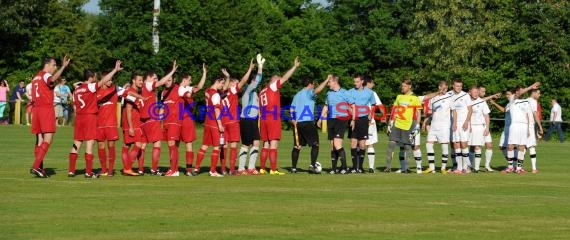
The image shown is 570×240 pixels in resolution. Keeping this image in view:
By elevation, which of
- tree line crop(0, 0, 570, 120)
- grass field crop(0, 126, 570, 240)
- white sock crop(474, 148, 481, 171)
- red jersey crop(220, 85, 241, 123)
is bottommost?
grass field crop(0, 126, 570, 240)

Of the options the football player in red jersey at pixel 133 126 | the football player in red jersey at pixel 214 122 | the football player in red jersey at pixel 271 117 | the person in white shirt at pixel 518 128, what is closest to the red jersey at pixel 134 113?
the football player in red jersey at pixel 133 126

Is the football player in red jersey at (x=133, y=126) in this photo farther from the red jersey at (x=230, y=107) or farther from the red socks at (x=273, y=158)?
the red socks at (x=273, y=158)

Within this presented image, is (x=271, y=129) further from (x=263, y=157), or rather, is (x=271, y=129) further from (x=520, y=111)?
(x=520, y=111)

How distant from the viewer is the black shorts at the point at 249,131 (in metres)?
25.5

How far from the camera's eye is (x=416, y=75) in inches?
3044

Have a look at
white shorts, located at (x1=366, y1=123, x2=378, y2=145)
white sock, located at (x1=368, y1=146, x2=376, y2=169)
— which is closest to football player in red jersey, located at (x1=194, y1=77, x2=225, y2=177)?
white sock, located at (x1=368, y1=146, x2=376, y2=169)

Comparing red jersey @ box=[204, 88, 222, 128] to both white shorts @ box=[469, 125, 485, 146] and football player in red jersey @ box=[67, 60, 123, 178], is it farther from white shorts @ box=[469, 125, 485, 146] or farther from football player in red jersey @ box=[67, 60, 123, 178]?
white shorts @ box=[469, 125, 485, 146]

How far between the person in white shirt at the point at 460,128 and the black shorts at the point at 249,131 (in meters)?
4.62

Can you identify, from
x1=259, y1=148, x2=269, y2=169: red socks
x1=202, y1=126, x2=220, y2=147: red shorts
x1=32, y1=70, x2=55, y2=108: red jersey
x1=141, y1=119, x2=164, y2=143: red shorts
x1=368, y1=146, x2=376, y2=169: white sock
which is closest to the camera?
x1=32, y1=70, x2=55, y2=108: red jersey

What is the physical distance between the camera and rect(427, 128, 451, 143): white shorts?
89.3 ft

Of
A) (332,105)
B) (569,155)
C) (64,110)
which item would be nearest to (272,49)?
(64,110)

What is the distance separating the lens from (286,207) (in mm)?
17469

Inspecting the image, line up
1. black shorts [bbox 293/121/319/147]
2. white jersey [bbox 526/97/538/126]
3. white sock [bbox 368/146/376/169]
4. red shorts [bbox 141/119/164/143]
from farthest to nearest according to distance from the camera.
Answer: white jersey [bbox 526/97/538/126] < white sock [bbox 368/146/376/169] < black shorts [bbox 293/121/319/147] < red shorts [bbox 141/119/164/143]

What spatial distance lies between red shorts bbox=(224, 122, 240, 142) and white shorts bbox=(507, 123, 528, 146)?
683 centimetres
